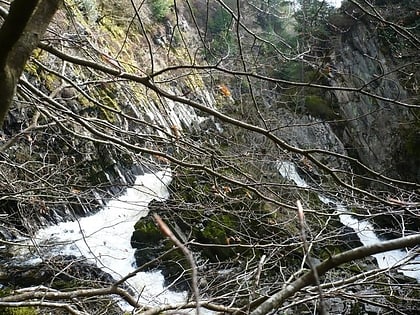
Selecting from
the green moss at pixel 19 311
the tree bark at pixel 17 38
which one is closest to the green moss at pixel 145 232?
the green moss at pixel 19 311

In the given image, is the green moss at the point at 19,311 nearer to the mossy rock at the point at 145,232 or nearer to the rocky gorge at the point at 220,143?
the rocky gorge at the point at 220,143

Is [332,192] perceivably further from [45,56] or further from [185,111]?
[185,111]

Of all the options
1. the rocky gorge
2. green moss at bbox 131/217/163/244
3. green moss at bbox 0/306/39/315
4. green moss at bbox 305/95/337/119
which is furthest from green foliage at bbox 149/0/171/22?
green moss at bbox 0/306/39/315

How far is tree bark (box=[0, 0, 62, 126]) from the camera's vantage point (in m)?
1.00

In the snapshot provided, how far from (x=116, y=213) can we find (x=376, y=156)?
7.48 metres

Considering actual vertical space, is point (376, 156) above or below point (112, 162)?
below

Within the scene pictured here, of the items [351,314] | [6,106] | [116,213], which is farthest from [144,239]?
[6,106]

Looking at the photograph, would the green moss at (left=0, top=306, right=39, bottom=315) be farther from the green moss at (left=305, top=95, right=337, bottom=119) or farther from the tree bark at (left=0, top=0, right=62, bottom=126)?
the green moss at (left=305, top=95, right=337, bottom=119)

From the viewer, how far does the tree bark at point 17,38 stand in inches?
39.4

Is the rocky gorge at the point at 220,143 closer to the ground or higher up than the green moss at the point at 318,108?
higher up

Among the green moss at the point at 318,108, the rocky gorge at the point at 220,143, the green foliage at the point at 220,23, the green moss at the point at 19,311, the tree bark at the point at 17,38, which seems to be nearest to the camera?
the tree bark at the point at 17,38

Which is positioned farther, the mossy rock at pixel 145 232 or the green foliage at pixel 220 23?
the mossy rock at pixel 145 232

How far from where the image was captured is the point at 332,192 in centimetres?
225

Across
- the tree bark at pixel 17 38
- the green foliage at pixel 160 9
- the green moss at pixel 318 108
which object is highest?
the green foliage at pixel 160 9
